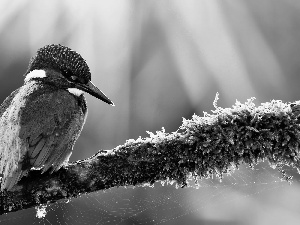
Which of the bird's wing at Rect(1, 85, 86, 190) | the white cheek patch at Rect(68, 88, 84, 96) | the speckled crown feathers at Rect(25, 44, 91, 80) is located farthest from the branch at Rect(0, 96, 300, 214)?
the speckled crown feathers at Rect(25, 44, 91, 80)

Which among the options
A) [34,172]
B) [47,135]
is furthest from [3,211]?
[47,135]

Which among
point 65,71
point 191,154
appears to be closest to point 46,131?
point 65,71

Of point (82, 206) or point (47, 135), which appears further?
point (82, 206)

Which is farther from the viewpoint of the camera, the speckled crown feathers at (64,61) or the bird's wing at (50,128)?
the speckled crown feathers at (64,61)

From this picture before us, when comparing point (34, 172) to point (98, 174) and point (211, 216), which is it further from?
point (211, 216)

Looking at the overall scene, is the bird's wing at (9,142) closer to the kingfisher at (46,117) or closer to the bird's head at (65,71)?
the kingfisher at (46,117)

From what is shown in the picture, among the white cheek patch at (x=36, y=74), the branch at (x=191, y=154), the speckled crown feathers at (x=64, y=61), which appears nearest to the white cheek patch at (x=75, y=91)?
the speckled crown feathers at (x=64, y=61)

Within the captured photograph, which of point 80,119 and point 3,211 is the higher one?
point 80,119

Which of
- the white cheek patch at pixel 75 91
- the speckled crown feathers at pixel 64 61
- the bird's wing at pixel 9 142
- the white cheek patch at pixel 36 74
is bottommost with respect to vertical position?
the bird's wing at pixel 9 142
